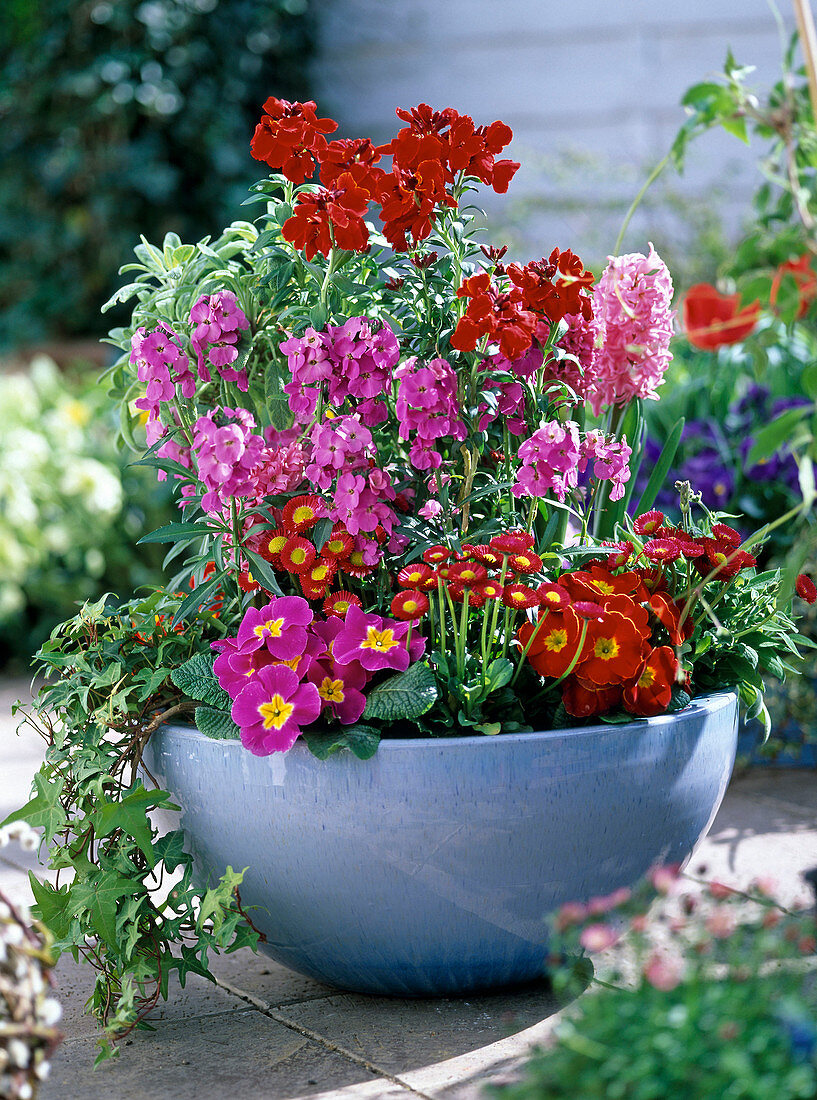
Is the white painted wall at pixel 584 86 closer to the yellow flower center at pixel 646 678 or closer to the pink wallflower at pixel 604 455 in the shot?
the pink wallflower at pixel 604 455

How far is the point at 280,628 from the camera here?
1374 millimetres

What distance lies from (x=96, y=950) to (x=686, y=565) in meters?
0.87

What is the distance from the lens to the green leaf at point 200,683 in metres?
1.40

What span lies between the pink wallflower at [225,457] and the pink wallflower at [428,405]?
0.59 ft

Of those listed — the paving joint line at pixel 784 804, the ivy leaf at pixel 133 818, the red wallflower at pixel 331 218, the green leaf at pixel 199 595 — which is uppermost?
the red wallflower at pixel 331 218

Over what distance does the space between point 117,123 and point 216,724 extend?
14.4ft

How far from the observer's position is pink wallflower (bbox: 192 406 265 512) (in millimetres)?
1367

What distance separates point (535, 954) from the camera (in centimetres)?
141

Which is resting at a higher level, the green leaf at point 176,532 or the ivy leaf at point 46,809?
the green leaf at point 176,532

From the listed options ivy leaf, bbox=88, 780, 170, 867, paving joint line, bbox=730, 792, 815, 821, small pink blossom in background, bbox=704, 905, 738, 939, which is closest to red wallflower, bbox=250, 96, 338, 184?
ivy leaf, bbox=88, 780, 170, 867

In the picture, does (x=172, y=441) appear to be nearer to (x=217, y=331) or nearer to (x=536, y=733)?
(x=217, y=331)

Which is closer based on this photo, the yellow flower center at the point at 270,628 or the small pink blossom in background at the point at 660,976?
the small pink blossom in background at the point at 660,976

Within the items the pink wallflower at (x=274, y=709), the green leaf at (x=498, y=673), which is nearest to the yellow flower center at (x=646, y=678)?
the green leaf at (x=498, y=673)

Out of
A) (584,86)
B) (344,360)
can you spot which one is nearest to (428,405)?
(344,360)
